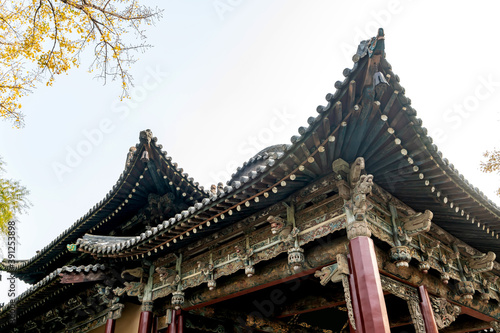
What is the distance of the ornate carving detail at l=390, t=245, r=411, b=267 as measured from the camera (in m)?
5.68

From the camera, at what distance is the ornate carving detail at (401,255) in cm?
568

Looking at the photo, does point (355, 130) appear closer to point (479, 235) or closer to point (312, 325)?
point (479, 235)

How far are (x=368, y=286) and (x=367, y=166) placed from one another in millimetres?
1833

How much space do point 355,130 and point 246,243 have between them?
2.96m

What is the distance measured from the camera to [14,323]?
12.2 meters

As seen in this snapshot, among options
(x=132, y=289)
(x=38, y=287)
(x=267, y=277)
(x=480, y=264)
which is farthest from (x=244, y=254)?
(x=38, y=287)

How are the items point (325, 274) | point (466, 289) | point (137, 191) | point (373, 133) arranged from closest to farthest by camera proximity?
point (373, 133), point (325, 274), point (466, 289), point (137, 191)

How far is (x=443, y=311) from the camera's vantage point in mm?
6715

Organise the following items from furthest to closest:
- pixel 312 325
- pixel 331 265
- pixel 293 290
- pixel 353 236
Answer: pixel 312 325, pixel 293 290, pixel 331 265, pixel 353 236

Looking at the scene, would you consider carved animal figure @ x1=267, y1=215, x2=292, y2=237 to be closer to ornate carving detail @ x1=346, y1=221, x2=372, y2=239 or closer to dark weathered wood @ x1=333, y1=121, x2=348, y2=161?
ornate carving detail @ x1=346, y1=221, x2=372, y2=239

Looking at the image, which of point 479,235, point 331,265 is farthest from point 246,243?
point 479,235

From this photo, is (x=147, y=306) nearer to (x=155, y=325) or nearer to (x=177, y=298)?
(x=155, y=325)

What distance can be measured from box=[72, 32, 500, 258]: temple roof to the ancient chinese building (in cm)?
2

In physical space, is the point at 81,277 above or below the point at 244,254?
above
